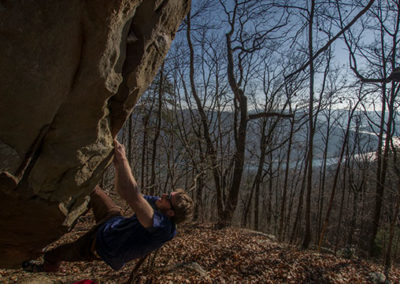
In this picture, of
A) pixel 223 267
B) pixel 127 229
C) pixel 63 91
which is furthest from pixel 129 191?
pixel 223 267

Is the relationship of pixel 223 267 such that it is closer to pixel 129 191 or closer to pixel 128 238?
pixel 128 238

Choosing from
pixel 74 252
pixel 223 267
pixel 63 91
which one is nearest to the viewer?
pixel 63 91

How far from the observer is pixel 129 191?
83.2 inches

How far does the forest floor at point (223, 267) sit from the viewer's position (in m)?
4.76

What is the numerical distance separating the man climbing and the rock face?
1.11 feet

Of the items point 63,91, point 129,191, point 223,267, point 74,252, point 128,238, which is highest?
point 63,91

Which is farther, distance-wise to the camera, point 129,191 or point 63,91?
point 129,191

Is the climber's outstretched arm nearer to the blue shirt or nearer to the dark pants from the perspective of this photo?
the blue shirt

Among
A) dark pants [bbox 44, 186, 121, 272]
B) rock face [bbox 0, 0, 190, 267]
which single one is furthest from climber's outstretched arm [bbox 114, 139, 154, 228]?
dark pants [bbox 44, 186, 121, 272]

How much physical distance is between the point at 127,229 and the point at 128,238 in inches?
3.9

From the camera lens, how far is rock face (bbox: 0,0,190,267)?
59.2 inches

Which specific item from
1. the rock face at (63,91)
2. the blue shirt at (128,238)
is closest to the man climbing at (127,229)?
the blue shirt at (128,238)

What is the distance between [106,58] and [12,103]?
0.71 m

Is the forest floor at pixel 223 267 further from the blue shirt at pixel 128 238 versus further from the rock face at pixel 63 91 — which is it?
the rock face at pixel 63 91
